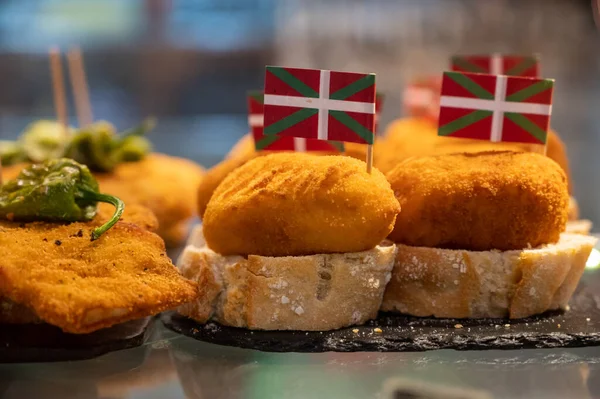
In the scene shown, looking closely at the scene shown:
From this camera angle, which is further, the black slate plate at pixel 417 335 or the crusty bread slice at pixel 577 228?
the crusty bread slice at pixel 577 228

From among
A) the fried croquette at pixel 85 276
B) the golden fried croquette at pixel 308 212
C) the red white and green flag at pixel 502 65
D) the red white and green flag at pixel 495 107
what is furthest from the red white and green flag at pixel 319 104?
the red white and green flag at pixel 502 65

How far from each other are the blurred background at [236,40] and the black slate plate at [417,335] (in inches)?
193

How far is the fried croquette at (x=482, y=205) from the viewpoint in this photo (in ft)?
9.84

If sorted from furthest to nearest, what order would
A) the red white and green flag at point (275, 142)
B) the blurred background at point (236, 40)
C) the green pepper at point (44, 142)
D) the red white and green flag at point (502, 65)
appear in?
the blurred background at point (236, 40) < the green pepper at point (44, 142) < the red white and green flag at point (502, 65) < the red white and green flag at point (275, 142)

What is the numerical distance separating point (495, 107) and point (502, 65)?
0.78 meters

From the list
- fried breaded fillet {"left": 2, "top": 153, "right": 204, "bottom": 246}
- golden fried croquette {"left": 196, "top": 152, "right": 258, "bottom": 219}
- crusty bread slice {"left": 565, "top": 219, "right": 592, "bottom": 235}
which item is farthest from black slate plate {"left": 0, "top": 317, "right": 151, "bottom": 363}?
crusty bread slice {"left": 565, "top": 219, "right": 592, "bottom": 235}

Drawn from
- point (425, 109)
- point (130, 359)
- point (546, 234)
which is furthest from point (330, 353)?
point (425, 109)

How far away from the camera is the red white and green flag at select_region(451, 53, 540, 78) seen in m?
3.89

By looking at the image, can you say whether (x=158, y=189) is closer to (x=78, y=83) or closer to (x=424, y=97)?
(x=78, y=83)

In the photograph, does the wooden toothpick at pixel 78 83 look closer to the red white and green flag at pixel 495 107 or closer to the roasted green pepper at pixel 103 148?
the roasted green pepper at pixel 103 148

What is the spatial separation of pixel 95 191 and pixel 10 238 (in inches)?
18.1

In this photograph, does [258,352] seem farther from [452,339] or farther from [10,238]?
[10,238]

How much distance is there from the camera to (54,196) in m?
3.02

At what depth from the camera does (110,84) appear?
8195mm
